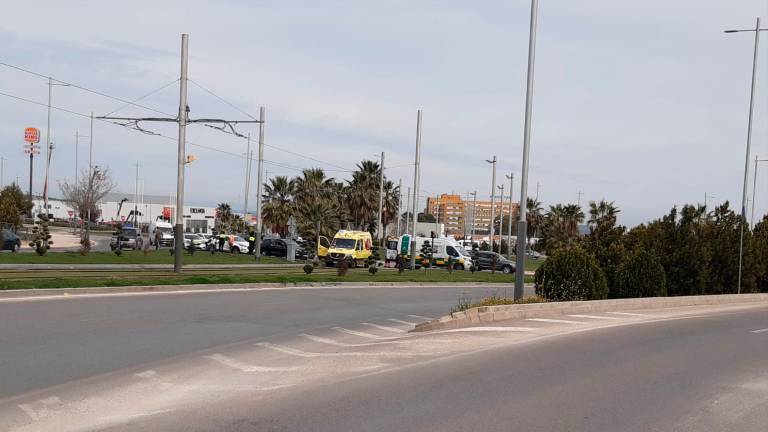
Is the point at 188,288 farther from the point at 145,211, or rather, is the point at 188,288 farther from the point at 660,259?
the point at 145,211

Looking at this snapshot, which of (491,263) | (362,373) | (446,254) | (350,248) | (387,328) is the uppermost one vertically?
(350,248)

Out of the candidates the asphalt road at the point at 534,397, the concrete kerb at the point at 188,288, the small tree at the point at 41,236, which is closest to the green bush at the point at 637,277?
Result: the concrete kerb at the point at 188,288

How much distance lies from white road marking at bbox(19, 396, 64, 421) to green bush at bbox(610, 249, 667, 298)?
69.6 ft

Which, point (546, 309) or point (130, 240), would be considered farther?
point (130, 240)

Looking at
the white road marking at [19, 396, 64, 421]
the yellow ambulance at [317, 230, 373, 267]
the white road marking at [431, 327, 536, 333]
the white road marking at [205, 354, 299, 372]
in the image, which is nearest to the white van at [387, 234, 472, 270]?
the yellow ambulance at [317, 230, 373, 267]

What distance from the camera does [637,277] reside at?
88.3 feet

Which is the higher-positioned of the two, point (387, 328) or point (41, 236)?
point (41, 236)

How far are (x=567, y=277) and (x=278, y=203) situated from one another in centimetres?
6462

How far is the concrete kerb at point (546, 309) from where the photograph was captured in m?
17.8

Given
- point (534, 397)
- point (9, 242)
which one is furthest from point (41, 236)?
point (534, 397)

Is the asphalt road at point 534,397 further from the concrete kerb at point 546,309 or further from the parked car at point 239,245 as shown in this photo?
the parked car at point 239,245

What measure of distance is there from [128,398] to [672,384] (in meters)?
6.95

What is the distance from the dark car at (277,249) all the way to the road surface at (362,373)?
4064 centimetres

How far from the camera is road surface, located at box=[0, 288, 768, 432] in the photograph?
8.30m
